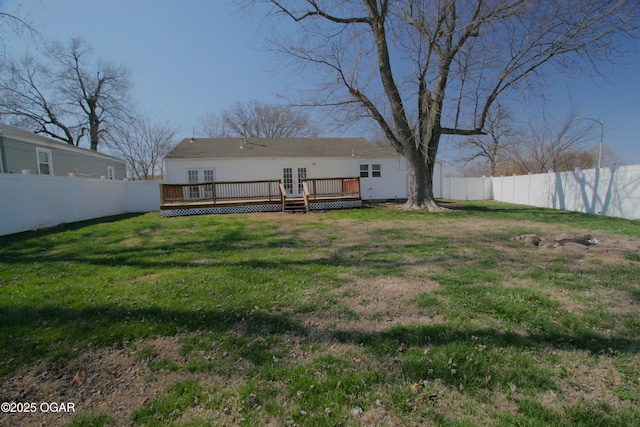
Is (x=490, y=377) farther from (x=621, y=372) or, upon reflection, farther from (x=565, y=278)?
(x=565, y=278)

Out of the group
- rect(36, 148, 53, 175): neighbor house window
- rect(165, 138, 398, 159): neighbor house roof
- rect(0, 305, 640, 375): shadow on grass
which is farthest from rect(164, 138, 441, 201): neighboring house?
rect(0, 305, 640, 375): shadow on grass

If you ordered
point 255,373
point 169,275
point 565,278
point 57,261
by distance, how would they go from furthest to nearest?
point 57,261
point 169,275
point 565,278
point 255,373

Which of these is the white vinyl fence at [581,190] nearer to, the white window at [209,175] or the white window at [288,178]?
the white window at [288,178]

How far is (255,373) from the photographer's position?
224 cm

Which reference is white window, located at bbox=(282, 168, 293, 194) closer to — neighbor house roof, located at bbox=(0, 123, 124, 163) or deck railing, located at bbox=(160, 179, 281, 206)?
deck railing, located at bbox=(160, 179, 281, 206)

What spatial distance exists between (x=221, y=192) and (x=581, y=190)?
1648 centimetres

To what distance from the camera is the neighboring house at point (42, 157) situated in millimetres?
12570

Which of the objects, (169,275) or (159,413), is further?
(169,275)

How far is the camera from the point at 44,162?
48.5 feet

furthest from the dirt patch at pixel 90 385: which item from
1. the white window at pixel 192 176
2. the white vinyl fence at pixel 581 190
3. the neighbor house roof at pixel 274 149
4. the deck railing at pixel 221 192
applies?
the neighbor house roof at pixel 274 149

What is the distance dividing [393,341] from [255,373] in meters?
1.23

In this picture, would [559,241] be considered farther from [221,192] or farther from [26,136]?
[26,136]

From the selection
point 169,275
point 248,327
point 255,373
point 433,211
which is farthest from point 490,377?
point 433,211

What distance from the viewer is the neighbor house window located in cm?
1441
